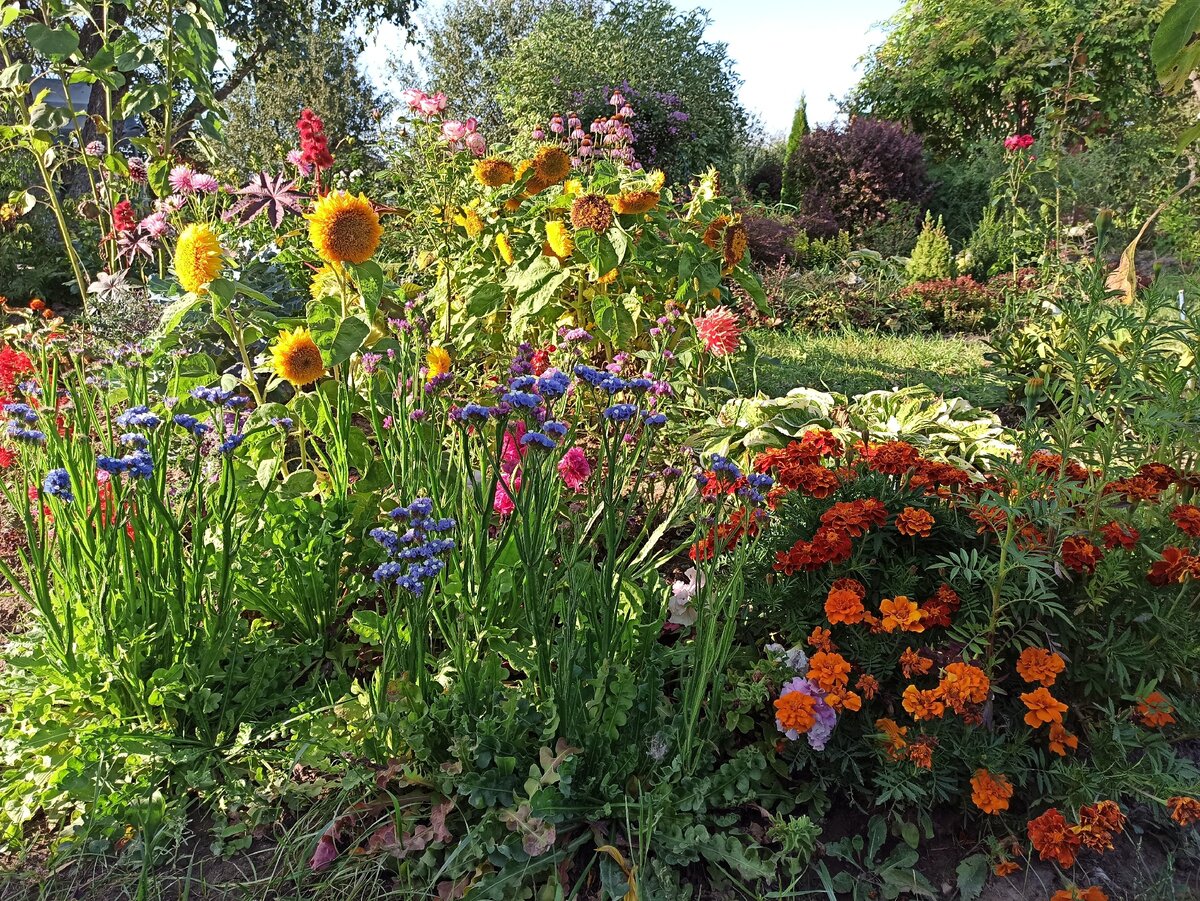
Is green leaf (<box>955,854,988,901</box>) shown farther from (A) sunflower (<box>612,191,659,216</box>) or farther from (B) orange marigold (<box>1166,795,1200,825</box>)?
(A) sunflower (<box>612,191,659,216</box>)

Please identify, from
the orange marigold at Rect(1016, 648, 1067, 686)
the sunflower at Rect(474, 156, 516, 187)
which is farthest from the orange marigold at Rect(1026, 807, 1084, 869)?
the sunflower at Rect(474, 156, 516, 187)

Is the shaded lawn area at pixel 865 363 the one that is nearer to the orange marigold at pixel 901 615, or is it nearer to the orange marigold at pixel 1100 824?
the orange marigold at pixel 901 615

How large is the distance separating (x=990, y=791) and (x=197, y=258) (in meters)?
2.19

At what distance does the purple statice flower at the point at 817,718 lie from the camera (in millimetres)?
1551

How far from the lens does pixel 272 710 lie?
183 centimetres

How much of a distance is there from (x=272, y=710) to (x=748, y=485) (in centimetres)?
119

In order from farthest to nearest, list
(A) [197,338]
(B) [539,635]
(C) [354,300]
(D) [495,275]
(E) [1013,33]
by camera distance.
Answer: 1. (E) [1013,33]
2. (D) [495,275]
3. (A) [197,338]
4. (C) [354,300]
5. (B) [539,635]

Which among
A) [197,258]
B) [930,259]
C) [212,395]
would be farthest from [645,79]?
[212,395]

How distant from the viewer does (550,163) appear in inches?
117

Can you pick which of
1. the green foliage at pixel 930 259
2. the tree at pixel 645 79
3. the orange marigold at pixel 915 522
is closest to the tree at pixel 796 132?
the tree at pixel 645 79

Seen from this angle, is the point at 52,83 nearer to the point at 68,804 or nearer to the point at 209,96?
the point at 209,96

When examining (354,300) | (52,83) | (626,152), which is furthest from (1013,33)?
(52,83)

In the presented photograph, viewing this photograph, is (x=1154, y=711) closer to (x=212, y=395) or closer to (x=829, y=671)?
(x=829, y=671)

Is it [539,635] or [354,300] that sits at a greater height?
[354,300]
